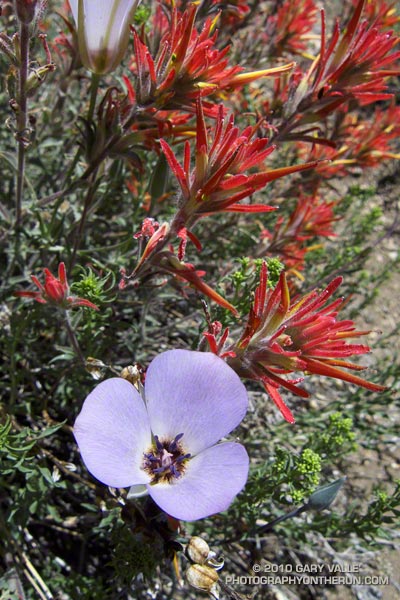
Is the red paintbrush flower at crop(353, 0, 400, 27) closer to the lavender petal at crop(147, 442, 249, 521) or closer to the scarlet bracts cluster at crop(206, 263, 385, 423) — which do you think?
the scarlet bracts cluster at crop(206, 263, 385, 423)

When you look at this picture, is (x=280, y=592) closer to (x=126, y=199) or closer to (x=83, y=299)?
(x=83, y=299)

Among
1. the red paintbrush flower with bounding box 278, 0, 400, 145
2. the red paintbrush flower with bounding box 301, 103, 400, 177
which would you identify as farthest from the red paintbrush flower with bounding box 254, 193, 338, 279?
the red paintbrush flower with bounding box 278, 0, 400, 145

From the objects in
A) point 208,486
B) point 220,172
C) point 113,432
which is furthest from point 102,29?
point 208,486

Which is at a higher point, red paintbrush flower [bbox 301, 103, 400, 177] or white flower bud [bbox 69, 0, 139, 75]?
white flower bud [bbox 69, 0, 139, 75]

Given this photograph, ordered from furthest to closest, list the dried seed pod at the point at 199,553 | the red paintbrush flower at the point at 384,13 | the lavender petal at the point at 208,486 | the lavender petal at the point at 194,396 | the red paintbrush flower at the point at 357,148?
the red paintbrush flower at the point at 384,13 < the red paintbrush flower at the point at 357,148 < the dried seed pod at the point at 199,553 < the lavender petal at the point at 194,396 < the lavender petal at the point at 208,486

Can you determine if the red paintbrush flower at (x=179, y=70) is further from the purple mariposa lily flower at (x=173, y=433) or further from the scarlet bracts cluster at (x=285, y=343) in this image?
the purple mariposa lily flower at (x=173, y=433)

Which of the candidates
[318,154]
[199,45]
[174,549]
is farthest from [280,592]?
[199,45]

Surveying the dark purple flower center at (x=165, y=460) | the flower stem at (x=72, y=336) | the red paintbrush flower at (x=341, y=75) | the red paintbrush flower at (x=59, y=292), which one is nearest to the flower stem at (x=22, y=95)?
the red paintbrush flower at (x=59, y=292)
